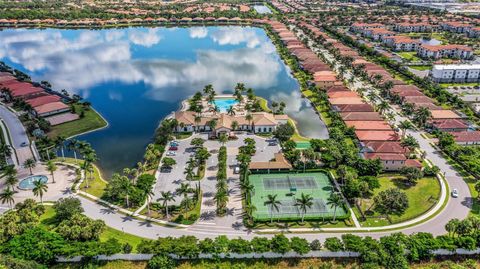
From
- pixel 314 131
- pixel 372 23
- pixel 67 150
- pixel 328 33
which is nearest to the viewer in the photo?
pixel 67 150

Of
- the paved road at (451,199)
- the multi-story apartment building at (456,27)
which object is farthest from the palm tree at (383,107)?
the multi-story apartment building at (456,27)

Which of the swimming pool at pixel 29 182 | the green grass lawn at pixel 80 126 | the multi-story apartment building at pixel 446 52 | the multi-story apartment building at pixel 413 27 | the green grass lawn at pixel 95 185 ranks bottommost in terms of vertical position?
the green grass lawn at pixel 95 185

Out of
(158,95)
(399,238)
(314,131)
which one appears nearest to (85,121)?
(158,95)

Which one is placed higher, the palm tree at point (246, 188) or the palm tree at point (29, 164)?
the palm tree at point (29, 164)

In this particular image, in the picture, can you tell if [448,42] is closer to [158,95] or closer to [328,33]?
[328,33]

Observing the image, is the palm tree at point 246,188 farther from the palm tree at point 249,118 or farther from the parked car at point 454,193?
the parked car at point 454,193

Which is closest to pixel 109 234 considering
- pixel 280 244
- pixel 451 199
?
pixel 280 244

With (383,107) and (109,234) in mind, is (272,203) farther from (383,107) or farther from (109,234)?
(383,107)

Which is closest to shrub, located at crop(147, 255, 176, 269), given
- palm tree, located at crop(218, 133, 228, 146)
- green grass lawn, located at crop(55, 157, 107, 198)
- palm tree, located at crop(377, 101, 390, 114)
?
green grass lawn, located at crop(55, 157, 107, 198)
